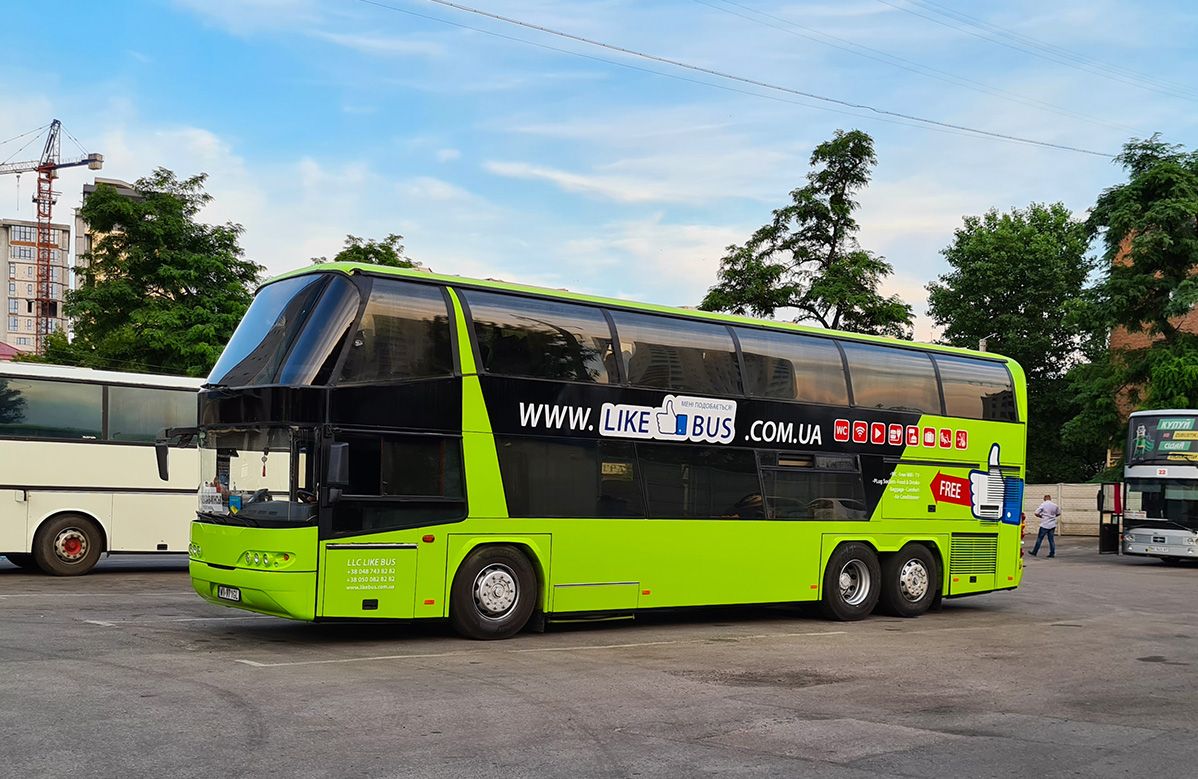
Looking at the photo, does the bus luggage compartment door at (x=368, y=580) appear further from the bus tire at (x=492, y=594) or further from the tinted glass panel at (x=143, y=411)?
the tinted glass panel at (x=143, y=411)

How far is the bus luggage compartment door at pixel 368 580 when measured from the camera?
11648 millimetres

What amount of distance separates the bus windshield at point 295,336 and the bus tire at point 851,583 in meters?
7.67

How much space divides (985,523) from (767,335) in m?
5.12

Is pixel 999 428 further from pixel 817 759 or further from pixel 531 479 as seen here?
pixel 817 759

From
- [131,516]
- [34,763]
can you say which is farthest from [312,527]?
[131,516]

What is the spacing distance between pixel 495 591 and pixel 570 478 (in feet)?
5.11

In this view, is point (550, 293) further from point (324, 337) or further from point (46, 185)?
point (46, 185)

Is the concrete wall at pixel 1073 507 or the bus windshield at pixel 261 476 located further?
the concrete wall at pixel 1073 507

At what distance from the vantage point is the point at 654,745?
7.69 m

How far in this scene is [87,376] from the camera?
776 inches

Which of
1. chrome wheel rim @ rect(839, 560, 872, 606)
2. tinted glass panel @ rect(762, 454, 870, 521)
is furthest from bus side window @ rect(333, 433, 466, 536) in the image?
chrome wheel rim @ rect(839, 560, 872, 606)

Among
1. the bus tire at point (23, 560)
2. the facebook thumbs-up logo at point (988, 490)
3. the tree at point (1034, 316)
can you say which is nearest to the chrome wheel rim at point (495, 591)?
the facebook thumbs-up logo at point (988, 490)

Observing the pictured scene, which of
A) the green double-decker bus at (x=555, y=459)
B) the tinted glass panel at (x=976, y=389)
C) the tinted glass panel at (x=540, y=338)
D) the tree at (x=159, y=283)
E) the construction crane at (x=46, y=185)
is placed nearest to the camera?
the green double-decker bus at (x=555, y=459)

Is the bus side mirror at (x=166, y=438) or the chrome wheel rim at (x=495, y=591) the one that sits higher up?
the bus side mirror at (x=166, y=438)
